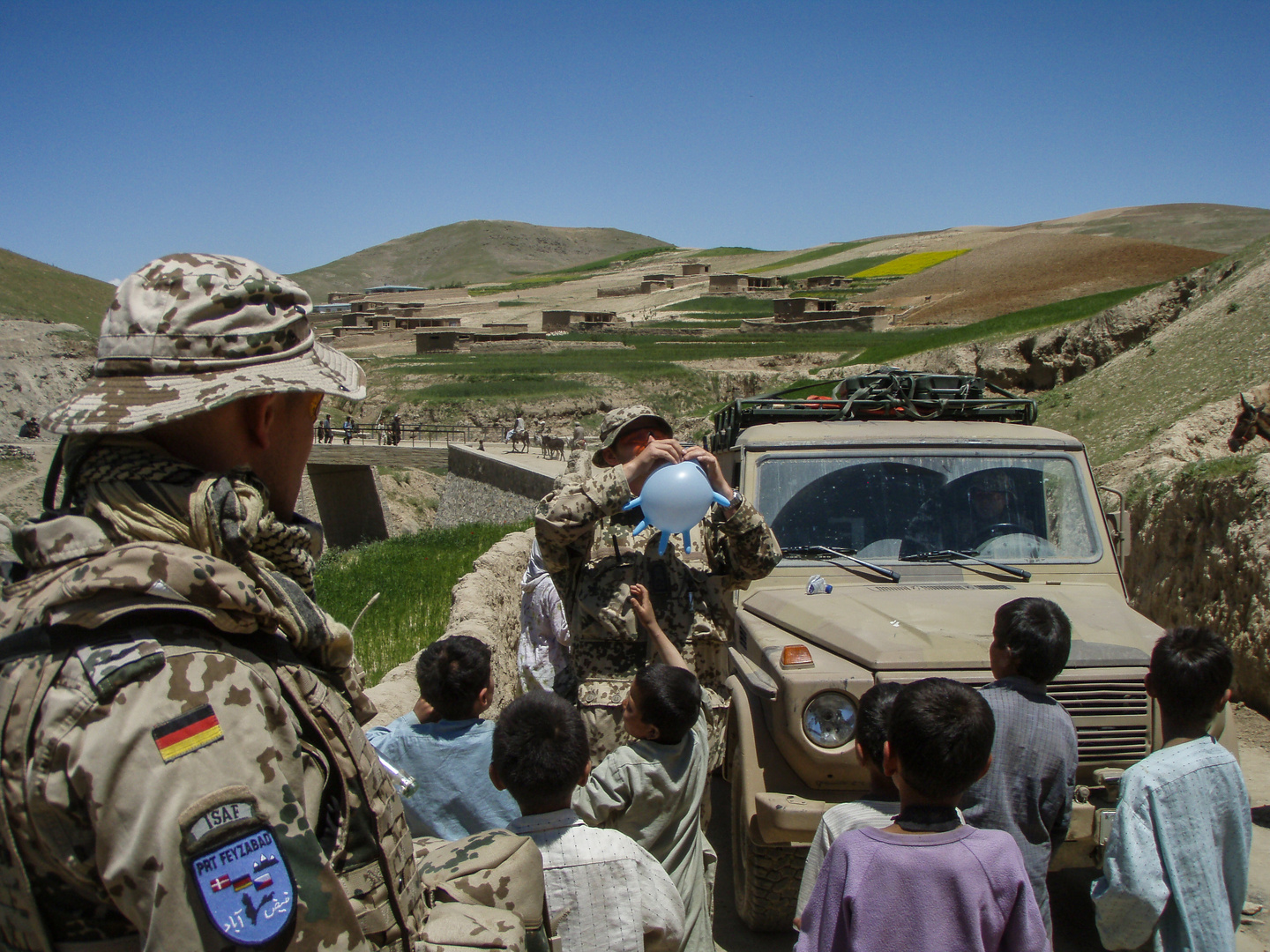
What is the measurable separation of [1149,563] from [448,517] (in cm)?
2534

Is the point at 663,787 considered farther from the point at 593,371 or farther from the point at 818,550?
the point at 593,371

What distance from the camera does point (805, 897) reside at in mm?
2467

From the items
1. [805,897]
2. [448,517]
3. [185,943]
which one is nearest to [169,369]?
[185,943]

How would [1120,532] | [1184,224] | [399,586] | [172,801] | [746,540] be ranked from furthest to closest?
[1184,224], [399,586], [1120,532], [746,540], [172,801]

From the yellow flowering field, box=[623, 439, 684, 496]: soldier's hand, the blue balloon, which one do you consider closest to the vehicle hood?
the blue balloon

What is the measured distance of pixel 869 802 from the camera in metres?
2.64

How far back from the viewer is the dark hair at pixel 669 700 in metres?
2.99

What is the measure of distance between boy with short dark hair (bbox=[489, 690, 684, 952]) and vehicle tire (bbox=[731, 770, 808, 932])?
3.86 ft

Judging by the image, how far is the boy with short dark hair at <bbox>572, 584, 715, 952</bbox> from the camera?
9.73ft

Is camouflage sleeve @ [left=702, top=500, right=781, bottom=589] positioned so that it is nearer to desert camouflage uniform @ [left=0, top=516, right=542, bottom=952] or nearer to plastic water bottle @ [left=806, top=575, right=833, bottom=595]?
plastic water bottle @ [left=806, top=575, right=833, bottom=595]

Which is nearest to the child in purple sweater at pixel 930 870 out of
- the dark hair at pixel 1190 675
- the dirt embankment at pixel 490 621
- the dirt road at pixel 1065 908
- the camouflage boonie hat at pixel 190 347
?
the dark hair at pixel 1190 675

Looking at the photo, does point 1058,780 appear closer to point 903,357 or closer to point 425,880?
point 425,880

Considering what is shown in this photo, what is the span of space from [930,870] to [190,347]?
1835 mm

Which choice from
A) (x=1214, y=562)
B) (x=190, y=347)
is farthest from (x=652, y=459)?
(x=1214, y=562)
